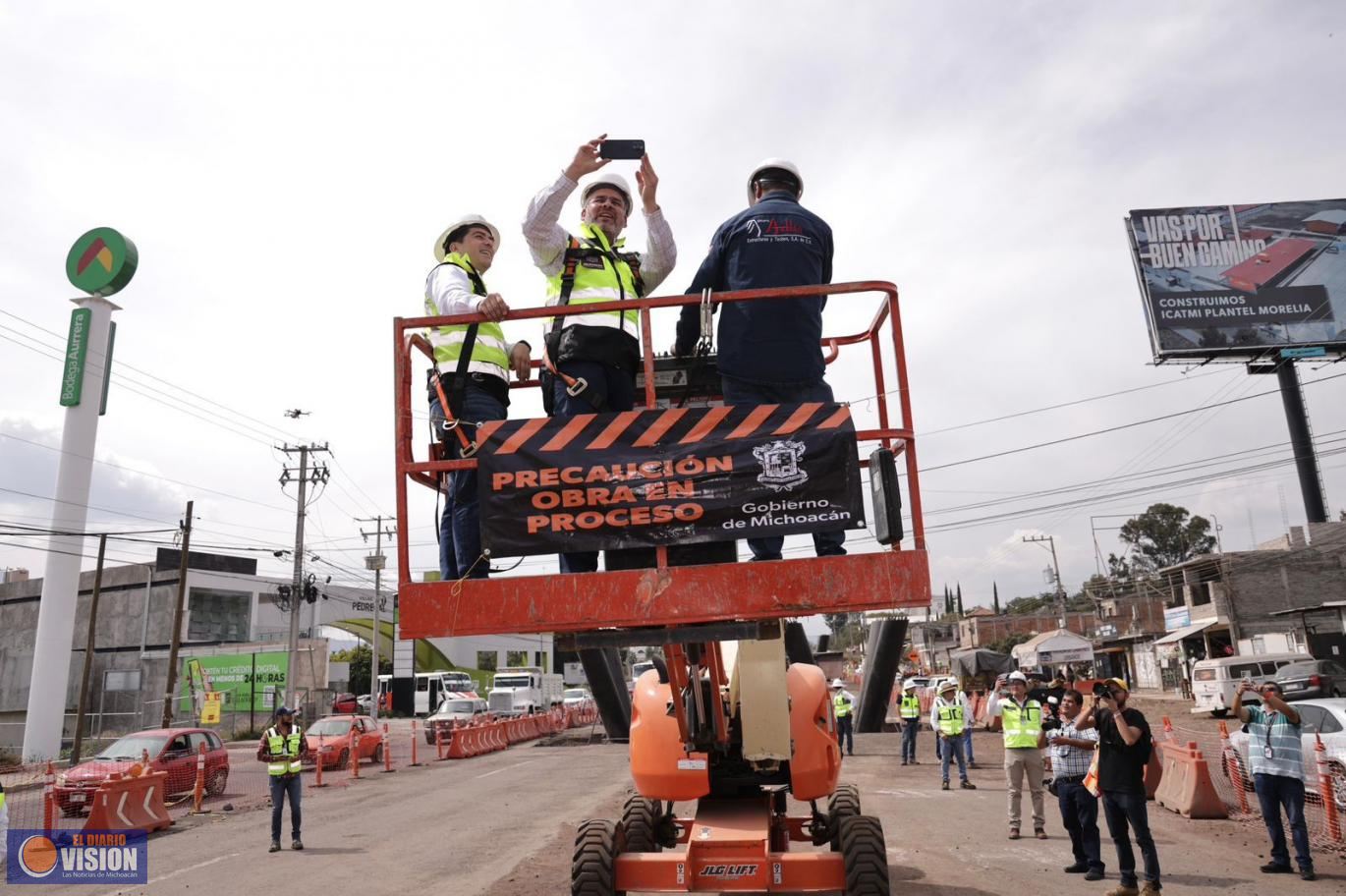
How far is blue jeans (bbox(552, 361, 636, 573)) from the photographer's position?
4906 millimetres

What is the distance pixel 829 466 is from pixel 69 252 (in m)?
36.3

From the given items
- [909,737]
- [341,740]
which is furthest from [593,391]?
[341,740]

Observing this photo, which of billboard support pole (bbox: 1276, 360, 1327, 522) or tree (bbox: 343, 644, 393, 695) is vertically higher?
billboard support pole (bbox: 1276, 360, 1327, 522)

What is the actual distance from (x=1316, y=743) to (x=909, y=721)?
32.6 ft

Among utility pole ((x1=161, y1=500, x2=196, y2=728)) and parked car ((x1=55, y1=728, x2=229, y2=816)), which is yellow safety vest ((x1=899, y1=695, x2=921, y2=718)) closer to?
parked car ((x1=55, y1=728, x2=229, y2=816))

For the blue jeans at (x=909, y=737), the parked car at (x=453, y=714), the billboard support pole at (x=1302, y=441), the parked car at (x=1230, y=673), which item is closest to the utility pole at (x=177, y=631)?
the parked car at (x=453, y=714)

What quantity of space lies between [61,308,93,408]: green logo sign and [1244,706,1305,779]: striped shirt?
34110mm

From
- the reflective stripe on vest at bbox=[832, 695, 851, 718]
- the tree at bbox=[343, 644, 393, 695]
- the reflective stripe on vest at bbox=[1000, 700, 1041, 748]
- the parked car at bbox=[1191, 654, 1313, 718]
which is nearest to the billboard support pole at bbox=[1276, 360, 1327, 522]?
the parked car at bbox=[1191, 654, 1313, 718]

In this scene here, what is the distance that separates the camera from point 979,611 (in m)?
94.3

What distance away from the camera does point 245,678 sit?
42906mm

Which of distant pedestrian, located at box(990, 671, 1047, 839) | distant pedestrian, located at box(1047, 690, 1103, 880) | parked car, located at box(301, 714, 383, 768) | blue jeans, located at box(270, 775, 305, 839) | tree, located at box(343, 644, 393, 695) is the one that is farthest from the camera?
tree, located at box(343, 644, 393, 695)

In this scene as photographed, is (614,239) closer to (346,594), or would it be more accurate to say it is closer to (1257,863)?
(1257,863)

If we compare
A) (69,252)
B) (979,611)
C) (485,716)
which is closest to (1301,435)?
(485,716)

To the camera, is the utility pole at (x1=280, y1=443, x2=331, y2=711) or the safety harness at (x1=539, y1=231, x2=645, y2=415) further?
the utility pole at (x1=280, y1=443, x2=331, y2=711)
